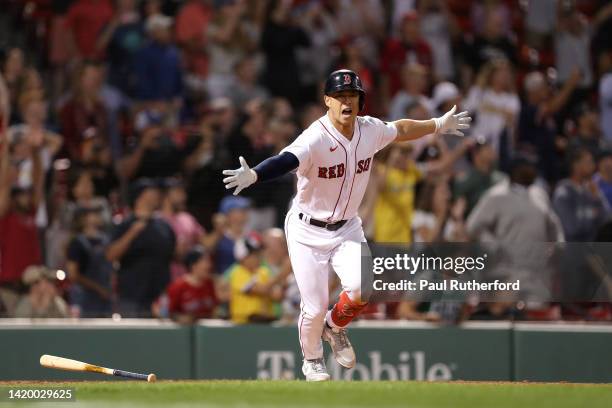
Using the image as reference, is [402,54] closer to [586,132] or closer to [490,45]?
[490,45]

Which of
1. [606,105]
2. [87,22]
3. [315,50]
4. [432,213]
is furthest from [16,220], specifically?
[606,105]

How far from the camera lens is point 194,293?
1129 cm

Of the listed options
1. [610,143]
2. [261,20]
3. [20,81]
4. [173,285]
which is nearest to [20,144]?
[20,81]

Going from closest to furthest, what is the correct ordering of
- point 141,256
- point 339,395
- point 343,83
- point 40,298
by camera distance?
point 339,395, point 343,83, point 40,298, point 141,256

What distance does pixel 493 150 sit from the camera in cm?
1261

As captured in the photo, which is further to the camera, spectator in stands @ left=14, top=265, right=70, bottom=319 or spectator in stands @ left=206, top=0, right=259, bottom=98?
spectator in stands @ left=206, top=0, right=259, bottom=98

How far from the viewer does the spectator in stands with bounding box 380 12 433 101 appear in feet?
45.5

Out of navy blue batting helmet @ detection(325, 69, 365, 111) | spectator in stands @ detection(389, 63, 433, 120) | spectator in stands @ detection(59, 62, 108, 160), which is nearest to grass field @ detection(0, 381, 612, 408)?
navy blue batting helmet @ detection(325, 69, 365, 111)

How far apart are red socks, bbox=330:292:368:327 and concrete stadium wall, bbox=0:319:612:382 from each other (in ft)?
8.16

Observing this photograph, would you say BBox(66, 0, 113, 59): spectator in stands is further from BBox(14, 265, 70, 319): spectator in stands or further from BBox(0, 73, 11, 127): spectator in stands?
BBox(14, 265, 70, 319): spectator in stands

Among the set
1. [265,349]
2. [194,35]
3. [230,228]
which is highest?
[194,35]

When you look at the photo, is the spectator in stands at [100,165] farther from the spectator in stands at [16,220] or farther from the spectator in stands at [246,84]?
the spectator in stands at [246,84]

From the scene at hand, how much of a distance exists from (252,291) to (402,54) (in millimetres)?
3801

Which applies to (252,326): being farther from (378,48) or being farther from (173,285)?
(378,48)
